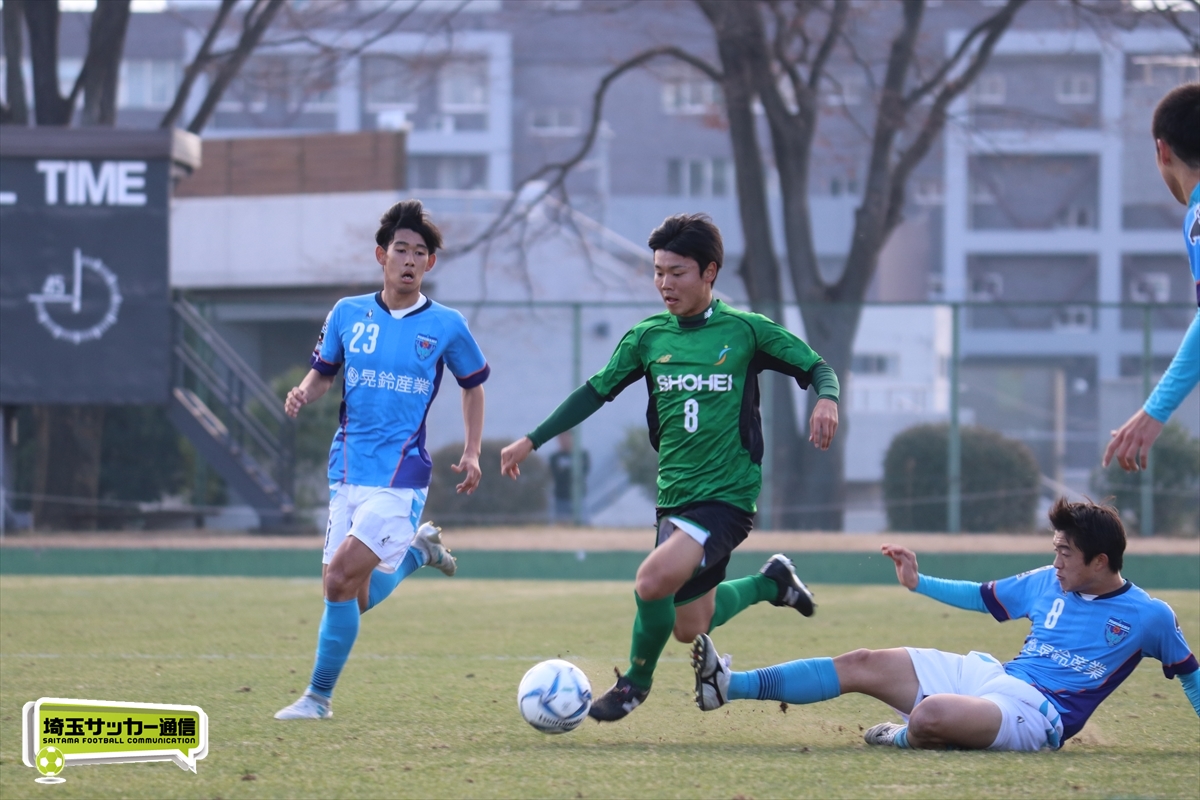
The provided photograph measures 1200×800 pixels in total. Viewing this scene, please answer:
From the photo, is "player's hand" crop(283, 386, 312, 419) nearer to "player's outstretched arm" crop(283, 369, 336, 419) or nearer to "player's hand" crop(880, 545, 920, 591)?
"player's outstretched arm" crop(283, 369, 336, 419)

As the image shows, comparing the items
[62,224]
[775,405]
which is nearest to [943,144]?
[775,405]

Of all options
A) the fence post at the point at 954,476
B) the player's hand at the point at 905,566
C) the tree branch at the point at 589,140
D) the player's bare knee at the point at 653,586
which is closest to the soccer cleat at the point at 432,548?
the player's bare knee at the point at 653,586

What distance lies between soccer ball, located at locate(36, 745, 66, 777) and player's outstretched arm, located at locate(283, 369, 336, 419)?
1.66 metres

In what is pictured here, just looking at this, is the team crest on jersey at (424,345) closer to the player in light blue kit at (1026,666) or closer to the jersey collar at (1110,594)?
the player in light blue kit at (1026,666)

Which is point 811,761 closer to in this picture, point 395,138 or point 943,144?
point 395,138

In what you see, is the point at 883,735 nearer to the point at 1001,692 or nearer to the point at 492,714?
the point at 1001,692

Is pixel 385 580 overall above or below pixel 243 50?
below

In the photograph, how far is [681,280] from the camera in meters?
5.31

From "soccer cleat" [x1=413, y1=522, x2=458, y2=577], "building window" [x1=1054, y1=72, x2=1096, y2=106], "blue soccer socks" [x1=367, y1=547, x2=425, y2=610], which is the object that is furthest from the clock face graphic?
"building window" [x1=1054, y1=72, x2=1096, y2=106]

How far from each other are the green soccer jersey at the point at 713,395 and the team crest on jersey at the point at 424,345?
96 centimetres

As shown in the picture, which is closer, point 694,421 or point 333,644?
point 694,421

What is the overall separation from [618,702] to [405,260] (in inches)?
78.7

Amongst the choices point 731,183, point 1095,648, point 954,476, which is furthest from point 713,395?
point 731,183

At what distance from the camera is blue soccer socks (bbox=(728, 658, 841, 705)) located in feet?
16.5
